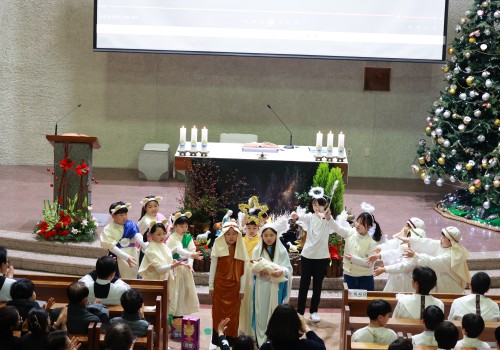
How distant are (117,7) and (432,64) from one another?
5178 mm

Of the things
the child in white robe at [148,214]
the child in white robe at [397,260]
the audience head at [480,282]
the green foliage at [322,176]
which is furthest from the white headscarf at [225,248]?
the green foliage at [322,176]

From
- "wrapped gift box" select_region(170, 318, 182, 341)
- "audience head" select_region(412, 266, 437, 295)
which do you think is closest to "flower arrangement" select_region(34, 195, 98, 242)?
"wrapped gift box" select_region(170, 318, 182, 341)

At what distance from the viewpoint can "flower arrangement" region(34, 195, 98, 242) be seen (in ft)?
35.0

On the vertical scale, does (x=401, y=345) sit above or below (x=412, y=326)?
above

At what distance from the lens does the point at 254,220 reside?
8.74 metres

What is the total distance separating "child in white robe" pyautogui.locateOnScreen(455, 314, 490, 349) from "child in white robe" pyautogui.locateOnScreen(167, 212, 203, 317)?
314 cm

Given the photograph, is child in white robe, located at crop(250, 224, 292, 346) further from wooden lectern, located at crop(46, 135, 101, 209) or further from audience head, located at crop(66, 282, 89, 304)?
wooden lectern, located at crop(46, 135, 101, 209)

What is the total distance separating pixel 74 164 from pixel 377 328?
5.11 metres

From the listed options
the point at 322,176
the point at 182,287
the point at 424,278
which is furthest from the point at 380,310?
the point at 322,176

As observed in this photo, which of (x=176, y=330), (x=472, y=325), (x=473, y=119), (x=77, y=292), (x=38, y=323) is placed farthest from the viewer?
(x=473, y=119)

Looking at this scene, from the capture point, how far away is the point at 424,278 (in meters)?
7.21

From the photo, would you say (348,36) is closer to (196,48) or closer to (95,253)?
(196,48)

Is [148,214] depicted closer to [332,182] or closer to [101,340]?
[332,182]

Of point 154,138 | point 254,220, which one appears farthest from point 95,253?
point 154,138
